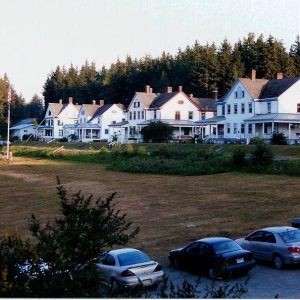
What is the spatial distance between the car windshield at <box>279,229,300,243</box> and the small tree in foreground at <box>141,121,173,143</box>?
51.4 metres

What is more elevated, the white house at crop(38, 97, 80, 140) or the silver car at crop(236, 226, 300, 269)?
the white house at crop(38, 97, 80, 140)

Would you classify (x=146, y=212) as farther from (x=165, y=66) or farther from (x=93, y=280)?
(x=165, y=66)

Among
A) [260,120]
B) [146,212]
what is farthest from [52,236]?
[260,120]

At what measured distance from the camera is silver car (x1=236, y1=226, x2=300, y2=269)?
15445 millimetres

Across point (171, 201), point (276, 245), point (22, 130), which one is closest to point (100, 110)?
point (22, 130)

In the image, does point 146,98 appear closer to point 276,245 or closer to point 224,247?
point 276,245

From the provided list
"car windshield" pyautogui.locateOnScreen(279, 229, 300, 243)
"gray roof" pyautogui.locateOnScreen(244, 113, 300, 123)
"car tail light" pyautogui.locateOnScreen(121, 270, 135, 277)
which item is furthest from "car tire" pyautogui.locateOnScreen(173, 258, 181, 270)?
"gray roof" pyautogui.locateOnScreen(244, 113, 300, 123)

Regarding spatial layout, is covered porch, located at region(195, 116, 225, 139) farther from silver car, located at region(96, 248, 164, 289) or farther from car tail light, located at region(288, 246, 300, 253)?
silver car, located at region(96, 248, 164, 289)

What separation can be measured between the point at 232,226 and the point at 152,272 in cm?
917

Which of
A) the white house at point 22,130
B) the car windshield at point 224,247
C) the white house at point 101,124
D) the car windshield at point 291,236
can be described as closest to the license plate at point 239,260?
the car windshield at point 224,247

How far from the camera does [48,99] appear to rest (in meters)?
147

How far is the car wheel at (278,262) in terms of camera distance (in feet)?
51.2

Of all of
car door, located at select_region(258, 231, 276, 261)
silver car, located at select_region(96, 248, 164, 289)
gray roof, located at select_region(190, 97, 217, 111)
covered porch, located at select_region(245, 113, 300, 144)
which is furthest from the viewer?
gray roof, located at select_region(190, 97, 217, 111)

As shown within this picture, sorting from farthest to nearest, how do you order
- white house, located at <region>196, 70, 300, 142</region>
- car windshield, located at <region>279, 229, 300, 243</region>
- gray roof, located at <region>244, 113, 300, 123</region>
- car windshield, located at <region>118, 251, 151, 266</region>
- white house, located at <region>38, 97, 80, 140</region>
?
1. white house, located at <region>38, 97, 80, 140</region>
2. white house, located at <region>196, 70, 300, 142</region>
3. gray roof, located at <region>244, 113, 300, 123</region>
4. car windshield, located at <region>279, 229, 300, 243</region>
5. car windshield, located at <region>118, 251, 151, 266</region>
